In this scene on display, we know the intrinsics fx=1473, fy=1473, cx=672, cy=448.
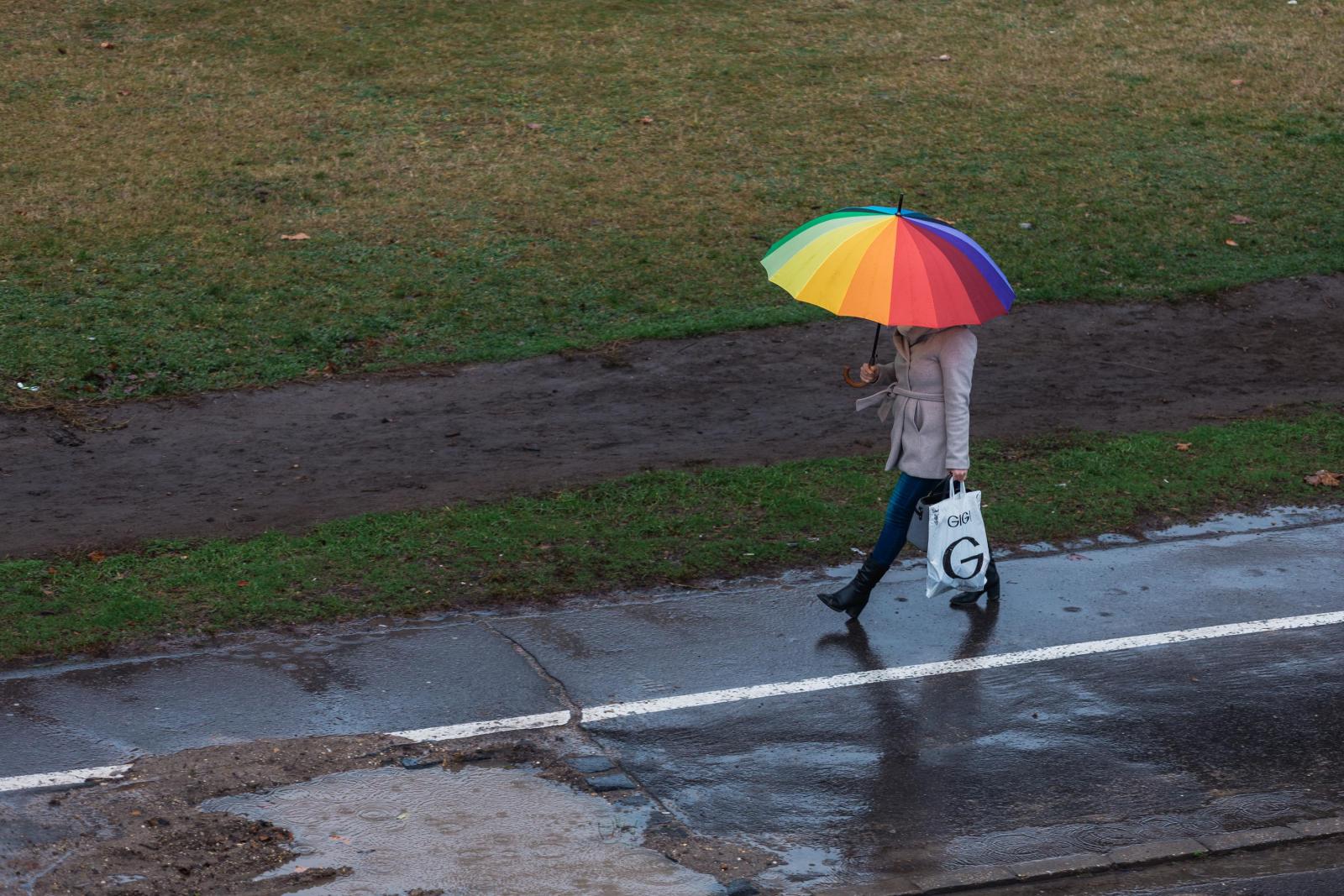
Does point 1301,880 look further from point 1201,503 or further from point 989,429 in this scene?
point 989,429

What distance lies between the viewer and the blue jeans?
7566mm

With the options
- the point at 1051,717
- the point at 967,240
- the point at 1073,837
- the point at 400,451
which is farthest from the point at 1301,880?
the point at 400,451

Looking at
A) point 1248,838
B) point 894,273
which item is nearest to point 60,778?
point 894,273

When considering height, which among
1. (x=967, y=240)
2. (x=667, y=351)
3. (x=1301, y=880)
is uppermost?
(x=967, y=240)

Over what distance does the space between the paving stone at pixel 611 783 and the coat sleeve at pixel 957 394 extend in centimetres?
236

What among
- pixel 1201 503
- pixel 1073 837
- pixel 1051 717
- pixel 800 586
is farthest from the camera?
pixel 1201 503

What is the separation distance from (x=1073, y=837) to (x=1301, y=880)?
85 cm

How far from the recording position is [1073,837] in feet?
19.1

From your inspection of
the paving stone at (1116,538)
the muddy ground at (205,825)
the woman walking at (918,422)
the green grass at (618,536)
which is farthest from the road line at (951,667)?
the green grass at (618,536)

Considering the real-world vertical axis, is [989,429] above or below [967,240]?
below

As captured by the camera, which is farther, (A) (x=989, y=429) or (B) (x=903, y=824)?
(A) (x=989, y=429)

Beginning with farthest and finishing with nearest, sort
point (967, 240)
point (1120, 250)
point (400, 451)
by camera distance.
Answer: point (1120, 250)
point (400, 451)
point (967, 240)

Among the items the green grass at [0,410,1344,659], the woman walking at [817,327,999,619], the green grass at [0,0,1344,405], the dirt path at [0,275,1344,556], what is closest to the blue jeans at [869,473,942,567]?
the woman walking at [817,327,999,619]

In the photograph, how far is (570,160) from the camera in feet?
48.9
